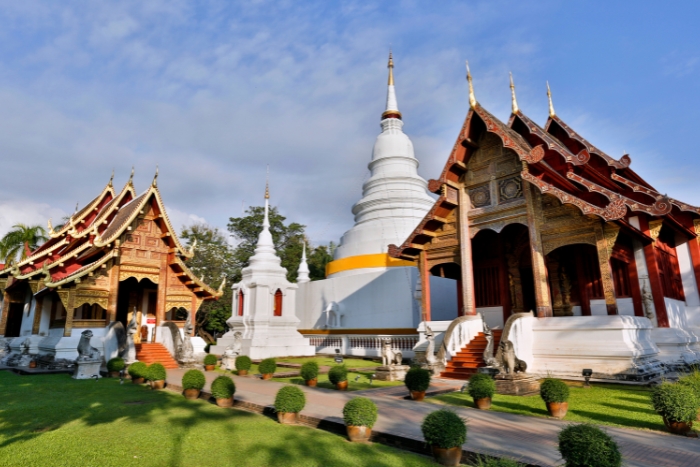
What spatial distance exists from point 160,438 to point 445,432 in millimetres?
3795

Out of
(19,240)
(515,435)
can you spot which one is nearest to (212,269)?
(19,240)

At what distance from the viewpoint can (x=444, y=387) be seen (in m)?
10.8

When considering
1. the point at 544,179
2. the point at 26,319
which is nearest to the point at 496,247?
the point at 544,179

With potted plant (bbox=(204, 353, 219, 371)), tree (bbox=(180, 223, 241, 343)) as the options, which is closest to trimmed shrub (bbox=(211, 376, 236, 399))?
potted plant (bbox=(204, 353, 219, 371))

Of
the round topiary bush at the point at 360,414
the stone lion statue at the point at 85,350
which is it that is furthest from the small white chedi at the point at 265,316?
the round topiary bush at the point at 360,414

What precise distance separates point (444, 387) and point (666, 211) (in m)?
6.66

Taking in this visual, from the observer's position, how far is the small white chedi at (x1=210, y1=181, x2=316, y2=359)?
19547 mm

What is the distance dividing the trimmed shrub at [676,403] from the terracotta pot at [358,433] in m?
4.12

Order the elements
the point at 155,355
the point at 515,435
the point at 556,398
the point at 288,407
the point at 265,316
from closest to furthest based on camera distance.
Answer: the point at 515,435 < the point at 288,407 < the point at 556,398 < the point at 155,355 < the point at 265,316

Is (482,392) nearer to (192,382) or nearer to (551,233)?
(192,382)

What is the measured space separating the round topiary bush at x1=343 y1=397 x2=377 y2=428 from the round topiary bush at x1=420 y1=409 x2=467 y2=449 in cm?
100

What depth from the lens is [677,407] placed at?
6156 millimetres

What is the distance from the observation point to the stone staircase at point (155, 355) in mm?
16344

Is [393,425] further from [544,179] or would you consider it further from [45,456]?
[544,179]
